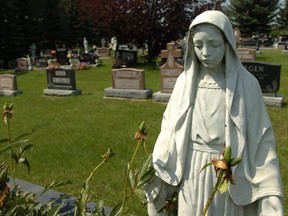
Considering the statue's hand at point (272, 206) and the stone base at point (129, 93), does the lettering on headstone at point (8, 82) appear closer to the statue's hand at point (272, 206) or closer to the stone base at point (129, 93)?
the stone base at point (129, 93)

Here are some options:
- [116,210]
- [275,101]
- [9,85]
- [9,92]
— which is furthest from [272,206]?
[9,85]

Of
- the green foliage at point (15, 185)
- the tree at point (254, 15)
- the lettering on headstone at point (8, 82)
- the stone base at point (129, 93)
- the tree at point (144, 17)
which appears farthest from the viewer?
the tree at point (254, 15)

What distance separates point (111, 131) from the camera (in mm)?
7531

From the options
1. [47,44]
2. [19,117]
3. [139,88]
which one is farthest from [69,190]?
[47,44]

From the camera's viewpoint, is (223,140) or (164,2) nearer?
(223,140)

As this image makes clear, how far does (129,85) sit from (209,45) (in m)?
9.17

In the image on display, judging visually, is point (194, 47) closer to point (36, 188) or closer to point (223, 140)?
point (223, 140)

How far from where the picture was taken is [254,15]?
3606 centimetres

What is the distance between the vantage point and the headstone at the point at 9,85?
12.8m

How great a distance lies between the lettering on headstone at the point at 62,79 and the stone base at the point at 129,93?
1530mm

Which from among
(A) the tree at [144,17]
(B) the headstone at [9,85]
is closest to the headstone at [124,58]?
(A) the tree at [144,17]

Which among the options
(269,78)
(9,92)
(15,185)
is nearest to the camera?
(15,185)

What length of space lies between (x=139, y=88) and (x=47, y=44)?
27.7 meters

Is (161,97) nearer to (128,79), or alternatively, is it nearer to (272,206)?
(128,79)
